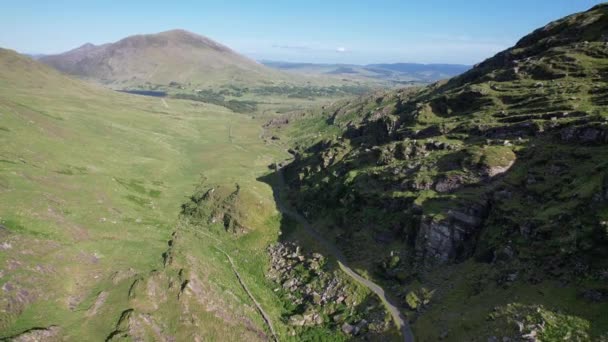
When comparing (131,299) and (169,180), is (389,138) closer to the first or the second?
(169,180)

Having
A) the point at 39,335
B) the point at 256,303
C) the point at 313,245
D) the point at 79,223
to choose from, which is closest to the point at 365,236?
the point at 313,245

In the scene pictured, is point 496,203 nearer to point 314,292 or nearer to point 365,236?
point 365,236

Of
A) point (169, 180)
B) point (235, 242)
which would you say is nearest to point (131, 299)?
point (235, 242)

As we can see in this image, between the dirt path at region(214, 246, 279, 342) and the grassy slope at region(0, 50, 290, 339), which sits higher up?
the grassy slope at region(0, 50, 290, 339)

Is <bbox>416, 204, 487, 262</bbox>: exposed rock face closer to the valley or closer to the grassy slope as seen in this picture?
the valley

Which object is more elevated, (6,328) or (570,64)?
(570,64)

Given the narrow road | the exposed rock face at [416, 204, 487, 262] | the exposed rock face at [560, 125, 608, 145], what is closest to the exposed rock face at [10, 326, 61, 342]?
the narrow road

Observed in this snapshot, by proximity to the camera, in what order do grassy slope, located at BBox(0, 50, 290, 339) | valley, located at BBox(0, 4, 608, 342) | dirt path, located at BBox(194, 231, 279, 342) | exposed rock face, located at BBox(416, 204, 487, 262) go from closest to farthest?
valley, located at BBox(0, 4, 608, 342) → grassy slope, located at BBox(0, 50, 290, 339) → dirt path, located at BBox(194, 231, 279, 342) → exposed rock face, located at BBox(416, 204, 487, 262)
